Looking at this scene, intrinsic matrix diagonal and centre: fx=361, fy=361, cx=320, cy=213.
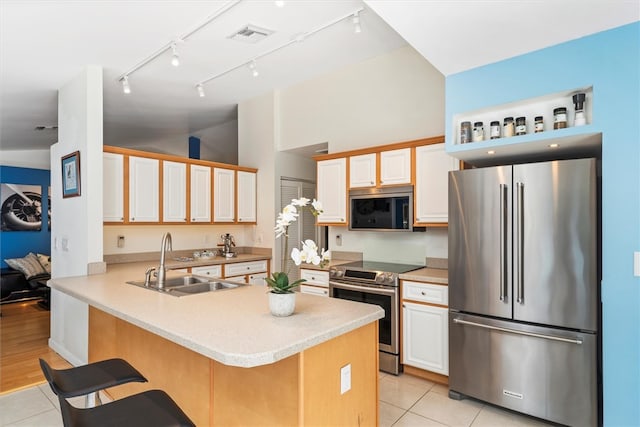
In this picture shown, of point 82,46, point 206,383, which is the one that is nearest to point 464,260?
point 206,383

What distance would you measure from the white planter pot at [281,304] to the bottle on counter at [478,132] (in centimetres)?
187

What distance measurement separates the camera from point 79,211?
11.6ft

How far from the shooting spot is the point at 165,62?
3699mm

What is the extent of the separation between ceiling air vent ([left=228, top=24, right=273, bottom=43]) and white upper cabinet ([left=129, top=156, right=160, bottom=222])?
5.92 ft

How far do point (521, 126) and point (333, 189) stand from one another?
6.69 ft

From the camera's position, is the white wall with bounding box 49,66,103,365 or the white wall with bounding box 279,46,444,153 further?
the white wall with bounding box 279,46,444,153

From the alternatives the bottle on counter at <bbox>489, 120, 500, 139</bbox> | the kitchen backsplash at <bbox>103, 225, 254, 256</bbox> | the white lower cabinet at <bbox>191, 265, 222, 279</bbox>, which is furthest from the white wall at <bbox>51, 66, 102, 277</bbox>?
the bottle on counter at <bbox>489, 120, 500, 139</bbox>

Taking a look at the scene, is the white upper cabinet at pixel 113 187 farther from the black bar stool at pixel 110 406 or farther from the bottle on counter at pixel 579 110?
the bottle on counter at pixel 579 110

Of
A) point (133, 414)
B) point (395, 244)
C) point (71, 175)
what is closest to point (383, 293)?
point (395, 244)

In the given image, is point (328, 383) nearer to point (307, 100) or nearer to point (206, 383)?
point (206, 383)

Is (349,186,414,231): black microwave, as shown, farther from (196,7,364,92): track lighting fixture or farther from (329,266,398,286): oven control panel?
(196,7,364,92): track lighting fixture

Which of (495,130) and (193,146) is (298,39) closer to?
(495,130)

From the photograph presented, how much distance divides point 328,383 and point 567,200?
1885mm

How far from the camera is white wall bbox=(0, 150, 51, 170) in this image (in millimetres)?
6988
